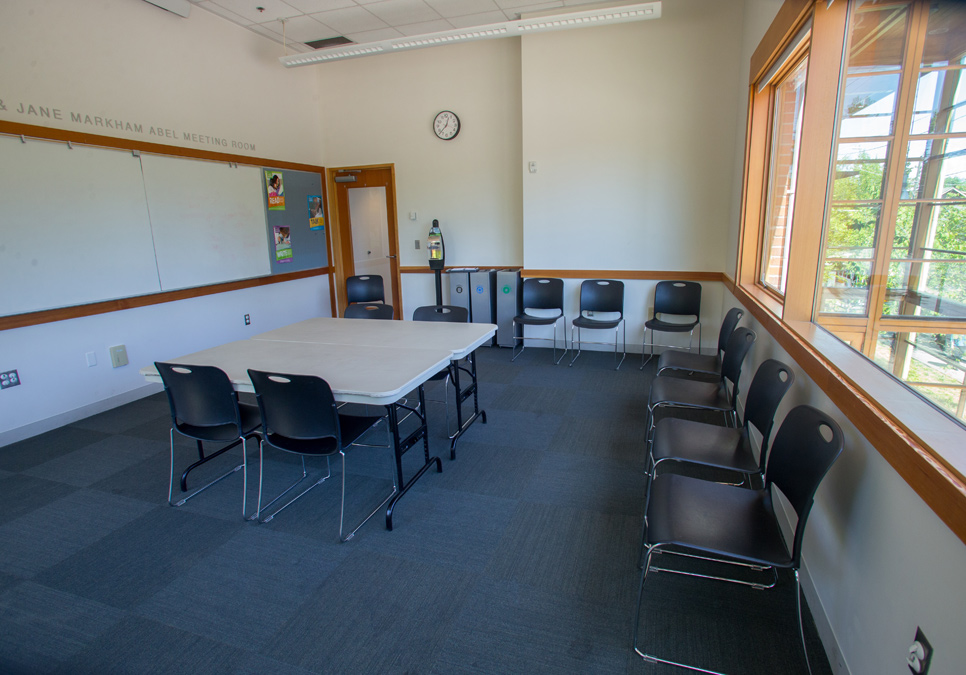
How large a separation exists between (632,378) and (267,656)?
12.3 feet

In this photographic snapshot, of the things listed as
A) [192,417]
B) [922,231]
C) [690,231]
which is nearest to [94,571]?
[192,417]

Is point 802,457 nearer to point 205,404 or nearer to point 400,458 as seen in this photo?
point 400,458

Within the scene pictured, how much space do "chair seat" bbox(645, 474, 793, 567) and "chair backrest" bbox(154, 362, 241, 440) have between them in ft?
6.79

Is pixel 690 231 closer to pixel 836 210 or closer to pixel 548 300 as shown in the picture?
pixel 548 300

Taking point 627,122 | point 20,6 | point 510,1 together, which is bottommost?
point 627,122

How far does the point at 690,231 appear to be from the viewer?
5020mm

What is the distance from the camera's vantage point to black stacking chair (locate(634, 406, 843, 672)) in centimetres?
151

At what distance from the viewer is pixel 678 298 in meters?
4.98

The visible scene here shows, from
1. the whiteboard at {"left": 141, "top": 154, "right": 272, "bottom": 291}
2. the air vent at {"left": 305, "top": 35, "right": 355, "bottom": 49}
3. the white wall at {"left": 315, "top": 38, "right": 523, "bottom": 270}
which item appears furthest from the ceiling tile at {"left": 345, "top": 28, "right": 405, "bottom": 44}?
the whiteboard at {"left": 141, "top": 154, "right": 272, "bottom": 291}

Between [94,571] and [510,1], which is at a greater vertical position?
[510,1]

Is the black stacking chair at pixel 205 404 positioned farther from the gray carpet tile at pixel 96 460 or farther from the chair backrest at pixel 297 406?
the gray carpet tile at pixel 96 460

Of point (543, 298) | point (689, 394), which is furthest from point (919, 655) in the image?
point (543, 298)

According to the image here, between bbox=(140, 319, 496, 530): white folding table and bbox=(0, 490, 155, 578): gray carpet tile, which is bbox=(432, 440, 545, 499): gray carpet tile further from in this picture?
bbox=(0, 490, 155, 578): gray carpet tile

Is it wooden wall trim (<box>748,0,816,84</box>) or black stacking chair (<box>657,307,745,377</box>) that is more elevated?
wooden wall trim (<box>748,0,816,84</box>)
